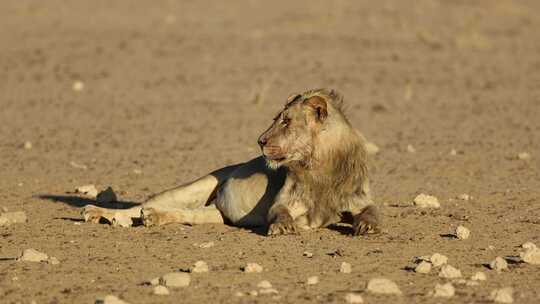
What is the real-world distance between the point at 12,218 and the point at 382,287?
3.92m

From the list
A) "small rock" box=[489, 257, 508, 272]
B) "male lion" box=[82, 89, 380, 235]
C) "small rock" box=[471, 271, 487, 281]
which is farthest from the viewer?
"male lion" box=[82, 89, 380, 235]

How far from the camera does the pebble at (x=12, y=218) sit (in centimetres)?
1018

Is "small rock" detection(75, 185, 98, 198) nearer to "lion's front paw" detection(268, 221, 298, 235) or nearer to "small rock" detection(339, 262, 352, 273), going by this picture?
"lion's front paw" detection(268, 221, 298, 235)

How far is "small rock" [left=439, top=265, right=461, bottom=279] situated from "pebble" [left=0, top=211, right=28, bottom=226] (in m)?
3.91

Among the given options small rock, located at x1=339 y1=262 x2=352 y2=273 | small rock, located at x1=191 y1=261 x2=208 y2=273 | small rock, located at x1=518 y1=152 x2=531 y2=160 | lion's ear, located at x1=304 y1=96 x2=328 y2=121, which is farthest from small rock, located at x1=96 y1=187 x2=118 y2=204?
small rock, located at x1=518 y1=152 x2=531 y2=160

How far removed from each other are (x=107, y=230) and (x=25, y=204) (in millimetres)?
1650

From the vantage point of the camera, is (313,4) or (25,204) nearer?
(25,204)

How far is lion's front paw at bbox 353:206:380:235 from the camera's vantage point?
376 inches

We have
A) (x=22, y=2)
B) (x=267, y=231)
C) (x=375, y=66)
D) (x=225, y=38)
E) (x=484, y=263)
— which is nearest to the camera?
(x=484, y=263)

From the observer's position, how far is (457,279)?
794cm

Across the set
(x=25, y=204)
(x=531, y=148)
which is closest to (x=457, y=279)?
(x=25, y=204)

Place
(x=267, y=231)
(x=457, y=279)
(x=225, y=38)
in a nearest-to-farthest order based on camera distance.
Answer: (x=457, y=279) < (x=267, y=231) < (x=225, y=38)

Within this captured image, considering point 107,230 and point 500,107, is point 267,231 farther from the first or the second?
point 500,107

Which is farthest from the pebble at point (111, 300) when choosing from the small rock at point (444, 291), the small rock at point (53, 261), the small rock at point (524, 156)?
the small rock at point (524, 156)
